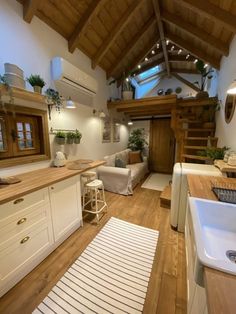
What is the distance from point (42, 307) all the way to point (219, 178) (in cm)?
217

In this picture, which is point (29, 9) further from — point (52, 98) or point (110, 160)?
point (110, 160)

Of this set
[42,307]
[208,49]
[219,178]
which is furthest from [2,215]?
[208,49]

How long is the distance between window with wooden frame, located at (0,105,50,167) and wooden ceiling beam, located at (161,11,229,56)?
284 cm

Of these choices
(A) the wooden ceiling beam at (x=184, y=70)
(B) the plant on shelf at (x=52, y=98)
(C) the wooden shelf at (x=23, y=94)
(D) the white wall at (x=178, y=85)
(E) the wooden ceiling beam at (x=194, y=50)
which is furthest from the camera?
(D) the white wall at (x=178, y=85)

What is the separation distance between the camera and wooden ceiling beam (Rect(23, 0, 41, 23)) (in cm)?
186

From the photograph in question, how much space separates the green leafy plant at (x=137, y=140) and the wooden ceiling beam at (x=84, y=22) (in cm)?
344

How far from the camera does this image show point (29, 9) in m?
1.88

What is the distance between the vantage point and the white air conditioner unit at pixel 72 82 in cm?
234

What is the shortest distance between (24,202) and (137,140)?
14.8 feet

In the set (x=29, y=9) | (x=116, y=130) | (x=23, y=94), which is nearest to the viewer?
(x=23, y=94)

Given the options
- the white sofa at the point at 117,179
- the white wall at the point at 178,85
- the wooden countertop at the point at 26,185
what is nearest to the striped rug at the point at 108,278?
the wooden countertop at the point at 26,185

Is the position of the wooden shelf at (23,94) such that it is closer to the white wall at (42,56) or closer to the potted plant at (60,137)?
the white wall at (42,56)

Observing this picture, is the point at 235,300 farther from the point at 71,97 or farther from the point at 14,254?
the point at 71,97

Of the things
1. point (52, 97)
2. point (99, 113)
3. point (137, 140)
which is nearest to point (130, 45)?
point (99, 113)
